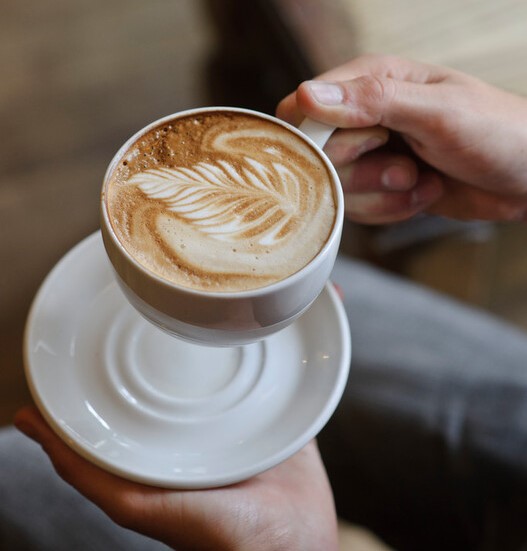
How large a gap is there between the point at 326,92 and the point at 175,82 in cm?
120

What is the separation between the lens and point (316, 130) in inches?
32.4

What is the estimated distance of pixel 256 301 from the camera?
68 cm

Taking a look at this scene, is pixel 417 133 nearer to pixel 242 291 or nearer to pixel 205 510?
pixel 242 291

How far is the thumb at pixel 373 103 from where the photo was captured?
31.7 inches

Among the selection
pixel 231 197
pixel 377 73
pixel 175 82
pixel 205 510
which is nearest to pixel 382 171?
pixel 377 73

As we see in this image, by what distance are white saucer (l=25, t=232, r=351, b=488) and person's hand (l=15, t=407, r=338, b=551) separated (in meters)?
0.02

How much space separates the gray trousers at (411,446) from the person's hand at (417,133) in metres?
0.17

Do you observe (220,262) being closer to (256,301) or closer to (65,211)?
(256,301)

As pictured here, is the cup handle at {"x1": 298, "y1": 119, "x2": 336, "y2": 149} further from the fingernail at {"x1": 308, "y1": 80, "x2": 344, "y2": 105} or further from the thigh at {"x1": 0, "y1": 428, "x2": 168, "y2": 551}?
the thigh at {"x1": 0, "y1": 428, "x2": 168, "y2": 551}

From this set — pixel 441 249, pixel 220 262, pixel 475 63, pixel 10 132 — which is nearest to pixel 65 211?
pixel 10 132

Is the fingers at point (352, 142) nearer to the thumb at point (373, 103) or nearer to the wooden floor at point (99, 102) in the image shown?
the thumb at point (373, 103)

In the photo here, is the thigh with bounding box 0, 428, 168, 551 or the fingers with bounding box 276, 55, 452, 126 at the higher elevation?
the fingers with bounding box 276, 55, 452, 126

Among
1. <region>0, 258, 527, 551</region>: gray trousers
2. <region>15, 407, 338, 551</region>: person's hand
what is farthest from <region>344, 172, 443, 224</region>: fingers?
<region>15, 407, 338, 551</region>: person's hand

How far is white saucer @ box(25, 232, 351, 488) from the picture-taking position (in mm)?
781
